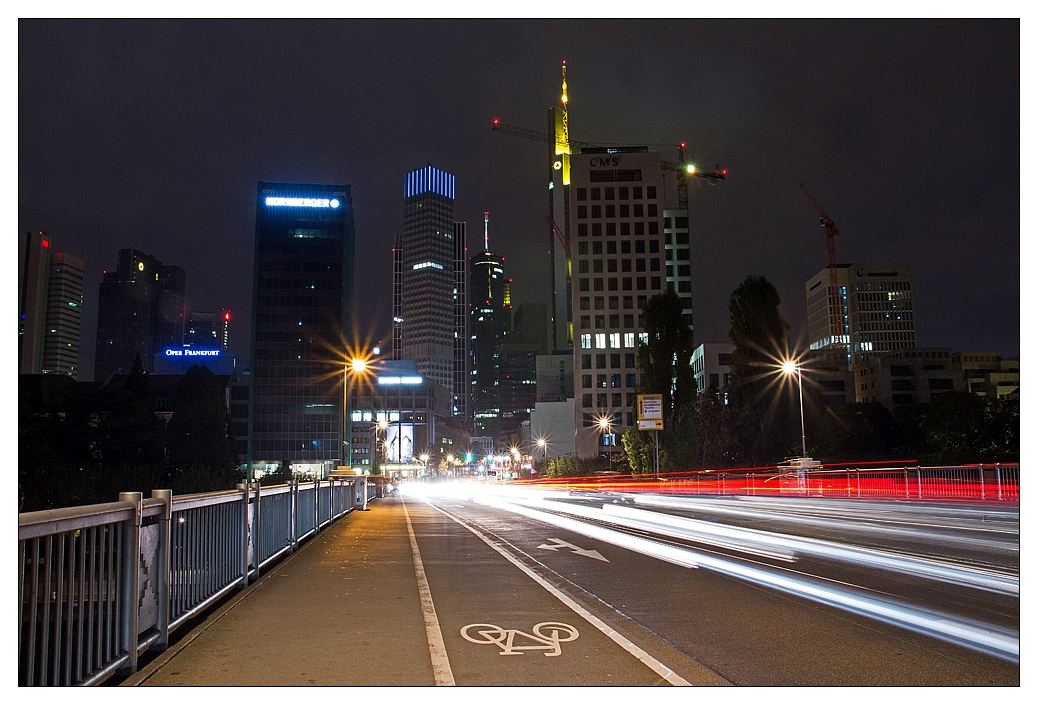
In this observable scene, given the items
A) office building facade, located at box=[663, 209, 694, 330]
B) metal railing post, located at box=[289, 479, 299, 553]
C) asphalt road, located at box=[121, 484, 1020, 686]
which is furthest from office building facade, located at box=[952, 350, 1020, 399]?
metal railing post, located at box=[289, 479, 299, 553]

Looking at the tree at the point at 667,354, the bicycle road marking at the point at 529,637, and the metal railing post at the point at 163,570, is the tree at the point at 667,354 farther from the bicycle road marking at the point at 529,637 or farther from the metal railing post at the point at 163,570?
the metal railing post at the point at 163,570

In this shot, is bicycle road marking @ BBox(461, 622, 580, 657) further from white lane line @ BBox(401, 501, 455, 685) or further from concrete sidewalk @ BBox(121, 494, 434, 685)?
concrete sidewalk @ BBox(121, 494, 434, 685)

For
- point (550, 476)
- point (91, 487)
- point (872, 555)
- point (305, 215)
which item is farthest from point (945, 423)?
point (305, 215)

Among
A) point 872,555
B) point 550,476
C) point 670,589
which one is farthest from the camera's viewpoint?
point 550,476

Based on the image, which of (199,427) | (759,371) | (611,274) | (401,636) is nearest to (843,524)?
(401,636)

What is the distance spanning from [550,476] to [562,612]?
81900mm

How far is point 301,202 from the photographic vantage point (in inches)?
5960

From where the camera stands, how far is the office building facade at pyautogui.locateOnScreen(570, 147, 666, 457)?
112500mm

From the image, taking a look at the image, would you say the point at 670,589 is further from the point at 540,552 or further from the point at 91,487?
the point at 91,487

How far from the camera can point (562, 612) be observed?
28.3 ft

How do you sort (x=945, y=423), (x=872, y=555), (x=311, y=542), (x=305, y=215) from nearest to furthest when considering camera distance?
(x=872, y=555), (x=311, y=542), (x=945, y=423), (x=305, y=215)

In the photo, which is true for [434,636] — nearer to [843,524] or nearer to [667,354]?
[843,524]

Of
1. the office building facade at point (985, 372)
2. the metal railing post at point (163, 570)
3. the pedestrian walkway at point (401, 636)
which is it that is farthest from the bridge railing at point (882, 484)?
the office building facade at point (985, 372)

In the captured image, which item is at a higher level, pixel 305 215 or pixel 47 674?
pixel 305 215
